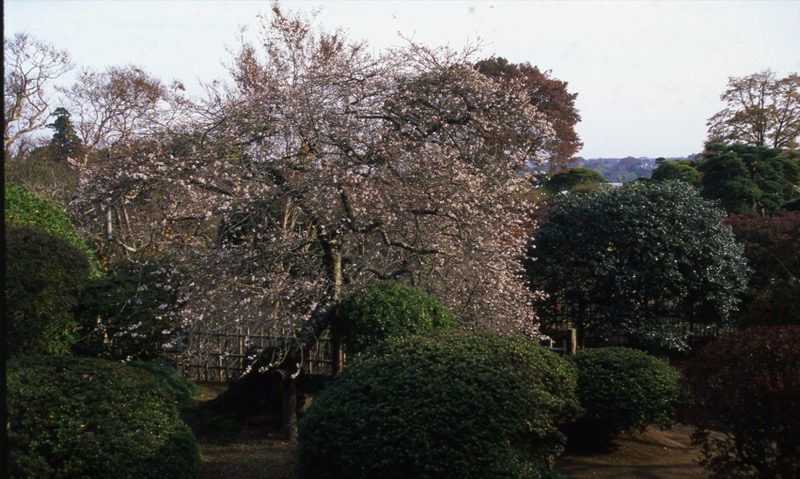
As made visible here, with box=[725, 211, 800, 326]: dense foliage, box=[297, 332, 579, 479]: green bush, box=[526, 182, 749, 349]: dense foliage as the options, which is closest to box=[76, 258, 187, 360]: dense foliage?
box=[297, 332, 579, 479]: green bush

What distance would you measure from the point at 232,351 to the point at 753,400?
622cm

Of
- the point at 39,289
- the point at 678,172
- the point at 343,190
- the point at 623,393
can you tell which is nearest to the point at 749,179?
the point at 678,172

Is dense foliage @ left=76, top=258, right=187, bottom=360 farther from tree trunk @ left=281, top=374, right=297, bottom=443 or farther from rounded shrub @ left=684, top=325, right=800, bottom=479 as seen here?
rounded shrub @ left=684, top=325, right=800, bottom=479

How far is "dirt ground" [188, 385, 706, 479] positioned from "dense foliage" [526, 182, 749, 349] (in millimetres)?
3551

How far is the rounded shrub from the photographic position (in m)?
4.66

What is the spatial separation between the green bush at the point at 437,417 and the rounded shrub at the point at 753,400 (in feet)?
3.58

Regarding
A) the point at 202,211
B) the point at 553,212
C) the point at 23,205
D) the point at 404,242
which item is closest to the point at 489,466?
the point at 404,242

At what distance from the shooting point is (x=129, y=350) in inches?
350

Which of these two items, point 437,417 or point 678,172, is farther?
point 678,172

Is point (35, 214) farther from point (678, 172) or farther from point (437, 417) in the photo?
point (678, 172)

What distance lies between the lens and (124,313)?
26.8 ft

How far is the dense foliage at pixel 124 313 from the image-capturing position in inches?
311

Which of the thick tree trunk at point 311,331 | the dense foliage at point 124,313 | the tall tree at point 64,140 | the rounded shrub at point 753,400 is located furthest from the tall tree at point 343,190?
the tall tree at point 64,140

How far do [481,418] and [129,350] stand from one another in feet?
19.5
